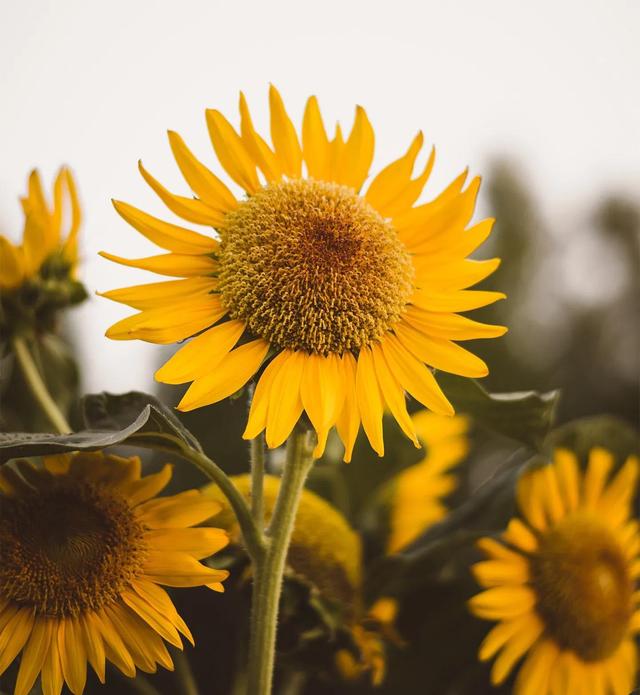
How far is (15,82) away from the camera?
1.81 feet

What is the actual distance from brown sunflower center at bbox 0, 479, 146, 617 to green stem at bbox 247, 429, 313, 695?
2.4 inches

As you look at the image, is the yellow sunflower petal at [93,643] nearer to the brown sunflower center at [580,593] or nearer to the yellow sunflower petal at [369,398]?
the yellow sunflower petal at [369,398]

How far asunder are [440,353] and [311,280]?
69mm

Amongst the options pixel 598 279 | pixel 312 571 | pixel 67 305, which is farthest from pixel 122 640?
pixel 598 279

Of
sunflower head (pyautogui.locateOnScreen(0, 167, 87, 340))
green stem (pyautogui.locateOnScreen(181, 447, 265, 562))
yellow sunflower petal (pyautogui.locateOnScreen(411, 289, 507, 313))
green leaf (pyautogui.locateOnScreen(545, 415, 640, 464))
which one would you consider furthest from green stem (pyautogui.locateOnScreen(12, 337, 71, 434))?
green leaf (pyautogui.locateOnScreen(545, 415, 640, 464))

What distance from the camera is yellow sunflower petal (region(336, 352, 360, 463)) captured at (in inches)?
14.1

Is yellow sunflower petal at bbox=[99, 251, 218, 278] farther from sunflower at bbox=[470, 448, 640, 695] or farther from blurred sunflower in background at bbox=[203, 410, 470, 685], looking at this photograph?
sunflower at bbox=[470, 448, 640, 695]

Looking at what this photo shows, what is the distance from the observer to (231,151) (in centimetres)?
41

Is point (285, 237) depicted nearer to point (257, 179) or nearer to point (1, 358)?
point (257, 179)

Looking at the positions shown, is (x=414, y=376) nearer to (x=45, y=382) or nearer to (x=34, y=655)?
(x=34, y=655)

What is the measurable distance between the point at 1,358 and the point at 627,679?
46cm

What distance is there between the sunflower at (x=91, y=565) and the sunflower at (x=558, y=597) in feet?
0.69

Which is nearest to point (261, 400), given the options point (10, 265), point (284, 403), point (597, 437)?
point (284, 403)

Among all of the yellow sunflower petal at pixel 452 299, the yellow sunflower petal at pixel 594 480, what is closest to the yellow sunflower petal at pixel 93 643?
the yellow sunflower petal at pixel 452 299
